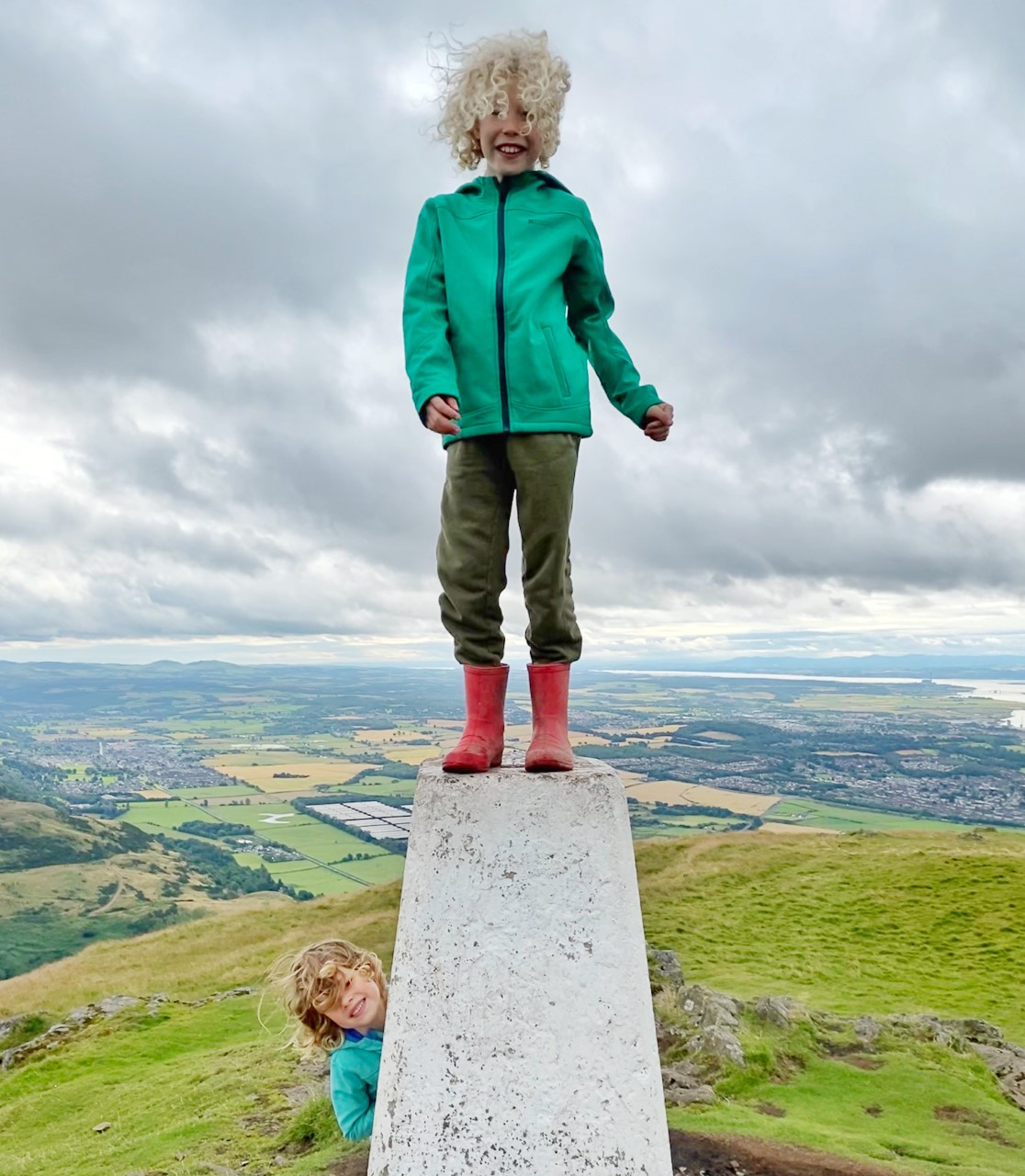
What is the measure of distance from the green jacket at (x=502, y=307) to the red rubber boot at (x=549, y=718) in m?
1.29

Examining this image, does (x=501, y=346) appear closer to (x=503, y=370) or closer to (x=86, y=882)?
(x=503, y=370)

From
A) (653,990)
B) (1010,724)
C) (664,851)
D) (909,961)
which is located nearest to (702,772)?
(664,851)

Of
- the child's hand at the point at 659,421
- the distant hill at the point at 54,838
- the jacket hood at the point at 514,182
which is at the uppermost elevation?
the jacket hood at the point at 514,182

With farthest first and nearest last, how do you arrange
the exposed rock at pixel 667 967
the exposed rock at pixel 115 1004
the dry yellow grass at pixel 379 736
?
the dry yellow grass at pixel 379 736 < the exposed rock at pixel 115 1004 < the exposed rock at pixel 667 967

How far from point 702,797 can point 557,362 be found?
53.4 metres

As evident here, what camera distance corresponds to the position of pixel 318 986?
16.4 ft

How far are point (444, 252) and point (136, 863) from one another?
59.4 m

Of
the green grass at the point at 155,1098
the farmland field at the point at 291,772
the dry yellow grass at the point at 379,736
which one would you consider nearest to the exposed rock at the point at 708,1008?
the green grass at the point at 155,1098

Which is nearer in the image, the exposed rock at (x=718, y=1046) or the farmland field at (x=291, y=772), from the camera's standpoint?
the exposed rock at (x=718, y=1046)

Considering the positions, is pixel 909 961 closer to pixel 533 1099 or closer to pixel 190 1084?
pixel 190 1084

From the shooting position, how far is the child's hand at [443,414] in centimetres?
412

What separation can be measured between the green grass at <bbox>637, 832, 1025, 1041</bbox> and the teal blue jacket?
39.3 ft

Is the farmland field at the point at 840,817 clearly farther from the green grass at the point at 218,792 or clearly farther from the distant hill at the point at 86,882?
the green grass at the point at 218,792

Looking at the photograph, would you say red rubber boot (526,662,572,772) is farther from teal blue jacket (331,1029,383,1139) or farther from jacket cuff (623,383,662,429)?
teal blue jacket (331,1029,383,1139)
